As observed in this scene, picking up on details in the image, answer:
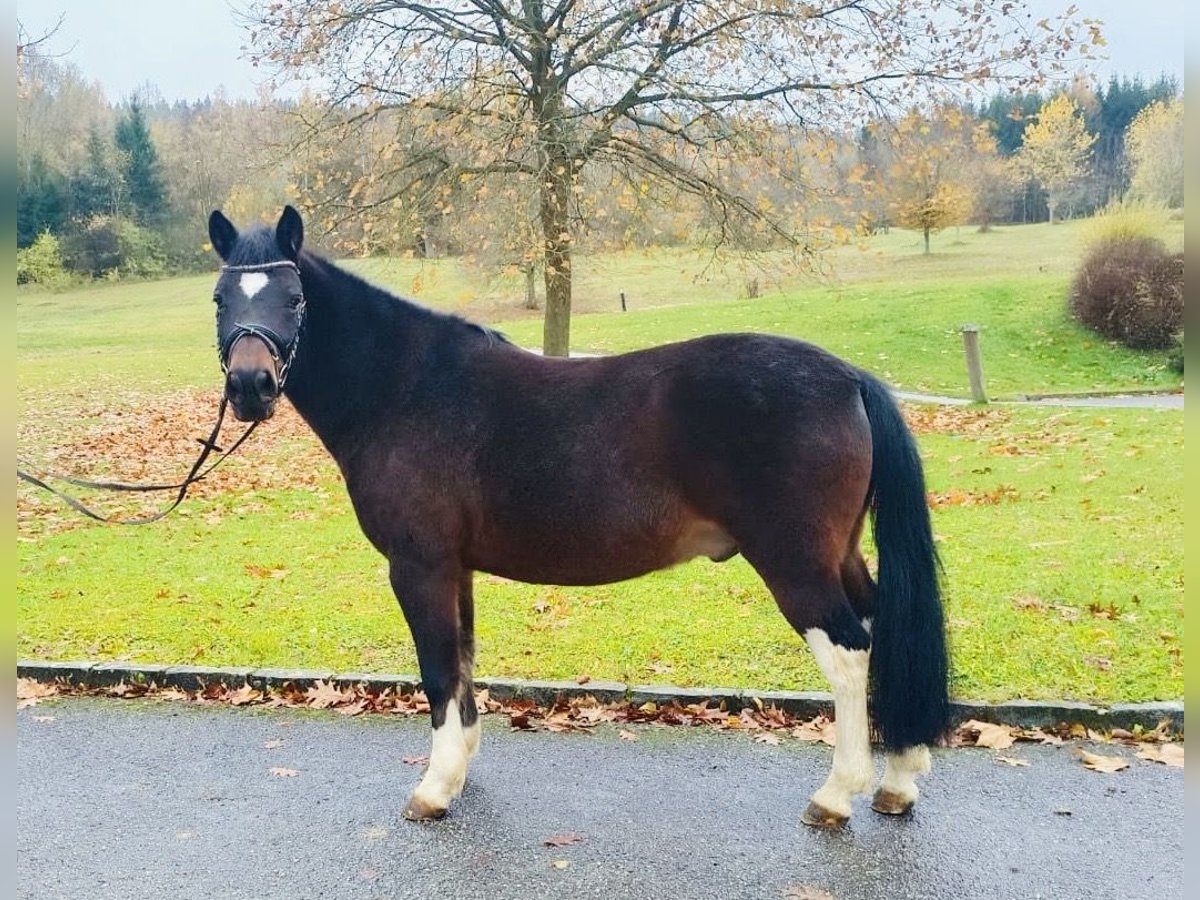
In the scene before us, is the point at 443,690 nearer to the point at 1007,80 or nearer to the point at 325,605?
the point at 325,605

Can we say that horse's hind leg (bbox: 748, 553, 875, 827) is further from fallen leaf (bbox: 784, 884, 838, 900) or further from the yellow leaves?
the yellow leaves

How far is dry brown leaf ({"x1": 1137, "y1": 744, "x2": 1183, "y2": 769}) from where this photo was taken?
13.0ft

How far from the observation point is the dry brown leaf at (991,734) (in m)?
4.25

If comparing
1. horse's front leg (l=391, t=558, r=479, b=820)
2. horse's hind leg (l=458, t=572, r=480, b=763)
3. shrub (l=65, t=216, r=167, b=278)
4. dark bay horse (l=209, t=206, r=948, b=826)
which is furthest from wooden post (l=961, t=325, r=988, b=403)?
shrub (l=65, t=216, r=167, b=278)

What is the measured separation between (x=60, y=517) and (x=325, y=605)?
5055mm

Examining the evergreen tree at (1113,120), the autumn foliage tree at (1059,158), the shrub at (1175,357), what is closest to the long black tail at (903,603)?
the shrub at (1175,357)

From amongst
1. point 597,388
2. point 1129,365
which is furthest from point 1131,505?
point 1129,365

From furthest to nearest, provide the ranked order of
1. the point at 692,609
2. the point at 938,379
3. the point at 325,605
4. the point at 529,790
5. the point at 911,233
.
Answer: the point at 911,233 < the point at 938,379 < the point at 325,605 < the point at 692,609 < the point at 529,790

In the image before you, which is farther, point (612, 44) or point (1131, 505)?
point (612, 44)

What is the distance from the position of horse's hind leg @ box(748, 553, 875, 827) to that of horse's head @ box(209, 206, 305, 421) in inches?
84.9

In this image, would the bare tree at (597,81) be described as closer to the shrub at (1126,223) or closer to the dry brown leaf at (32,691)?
the dry brown leaf at (32,691)

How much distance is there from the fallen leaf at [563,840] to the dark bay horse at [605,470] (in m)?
0.53

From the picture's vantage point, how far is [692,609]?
6172 mm

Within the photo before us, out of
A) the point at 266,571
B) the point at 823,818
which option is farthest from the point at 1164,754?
the point at 266,571
